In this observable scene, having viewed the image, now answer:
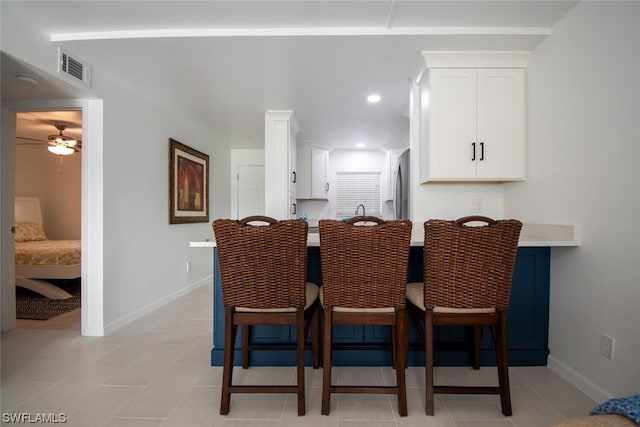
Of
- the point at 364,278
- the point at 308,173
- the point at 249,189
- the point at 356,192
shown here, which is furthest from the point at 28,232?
the point at 364,278

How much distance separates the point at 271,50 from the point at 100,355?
267 centimetres

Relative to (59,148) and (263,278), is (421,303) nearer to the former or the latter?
(263,278)

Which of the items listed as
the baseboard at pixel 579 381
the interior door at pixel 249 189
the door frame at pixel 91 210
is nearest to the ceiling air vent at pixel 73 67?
the door frame at pixel 91 210

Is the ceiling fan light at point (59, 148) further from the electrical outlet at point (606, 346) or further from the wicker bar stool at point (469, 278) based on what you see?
the electrical outlet at point (606, 346)

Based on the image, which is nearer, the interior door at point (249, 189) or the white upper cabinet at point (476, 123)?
the white upper cabinet at point (476, 123)

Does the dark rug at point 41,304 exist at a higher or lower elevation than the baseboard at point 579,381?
lower

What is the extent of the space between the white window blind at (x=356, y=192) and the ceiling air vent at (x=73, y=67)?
383 centimetres

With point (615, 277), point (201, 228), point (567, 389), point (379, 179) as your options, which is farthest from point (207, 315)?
point (379, 179)

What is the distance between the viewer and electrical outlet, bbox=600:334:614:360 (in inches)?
61.1

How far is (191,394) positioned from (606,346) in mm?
2384

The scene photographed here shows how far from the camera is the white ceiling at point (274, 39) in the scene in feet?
5.95

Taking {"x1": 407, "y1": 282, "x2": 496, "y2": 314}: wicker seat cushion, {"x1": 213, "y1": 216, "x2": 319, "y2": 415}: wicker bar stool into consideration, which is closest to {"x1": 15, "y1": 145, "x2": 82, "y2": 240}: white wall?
{"x1": 213, "y1": 216, "x2": 319, "y2": 415}: wicker bar stool

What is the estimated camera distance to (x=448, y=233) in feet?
4.67

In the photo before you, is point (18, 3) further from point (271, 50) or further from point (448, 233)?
point (448, 233)
